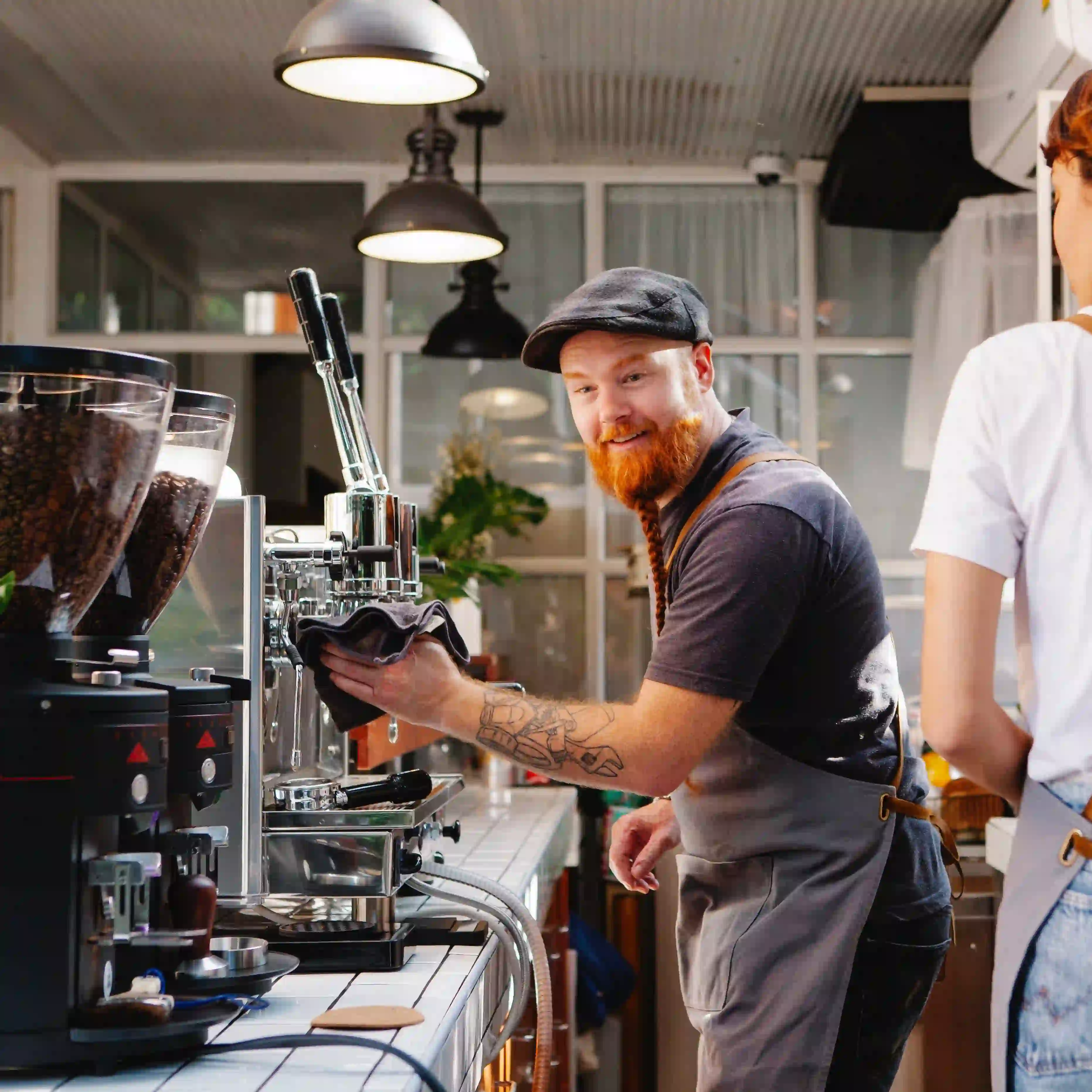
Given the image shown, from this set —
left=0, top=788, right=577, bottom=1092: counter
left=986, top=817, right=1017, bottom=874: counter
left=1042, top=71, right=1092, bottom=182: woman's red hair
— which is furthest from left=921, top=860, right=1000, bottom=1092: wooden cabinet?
left=1042, top=71, right=1092, bottom=182: woman's red hair

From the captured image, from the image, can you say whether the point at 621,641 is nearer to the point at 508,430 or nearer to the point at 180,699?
the point at 508,430

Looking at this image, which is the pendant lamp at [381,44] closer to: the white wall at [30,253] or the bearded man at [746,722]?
the bearded man at [746,722]

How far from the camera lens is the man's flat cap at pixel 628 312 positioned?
1424mm

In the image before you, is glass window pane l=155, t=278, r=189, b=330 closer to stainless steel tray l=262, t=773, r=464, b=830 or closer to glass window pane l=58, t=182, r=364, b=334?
glass window pane l=58, t=182, r=364, b=334

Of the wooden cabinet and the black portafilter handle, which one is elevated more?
the black portafilter handle

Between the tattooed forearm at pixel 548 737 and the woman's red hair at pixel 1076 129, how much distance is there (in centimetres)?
63

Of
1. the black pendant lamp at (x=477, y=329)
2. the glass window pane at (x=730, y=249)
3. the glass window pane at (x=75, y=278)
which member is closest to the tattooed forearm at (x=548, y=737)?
the black pendant lamp at (x=477, y=329)

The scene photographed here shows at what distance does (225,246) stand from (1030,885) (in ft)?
15.3

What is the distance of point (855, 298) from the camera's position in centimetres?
514

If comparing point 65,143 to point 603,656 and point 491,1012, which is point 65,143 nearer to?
point 603,656

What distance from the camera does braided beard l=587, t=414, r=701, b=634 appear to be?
147cm

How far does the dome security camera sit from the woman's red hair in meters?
4.01

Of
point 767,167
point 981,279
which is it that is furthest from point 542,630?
point 981,279

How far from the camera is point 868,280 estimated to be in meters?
5.14
